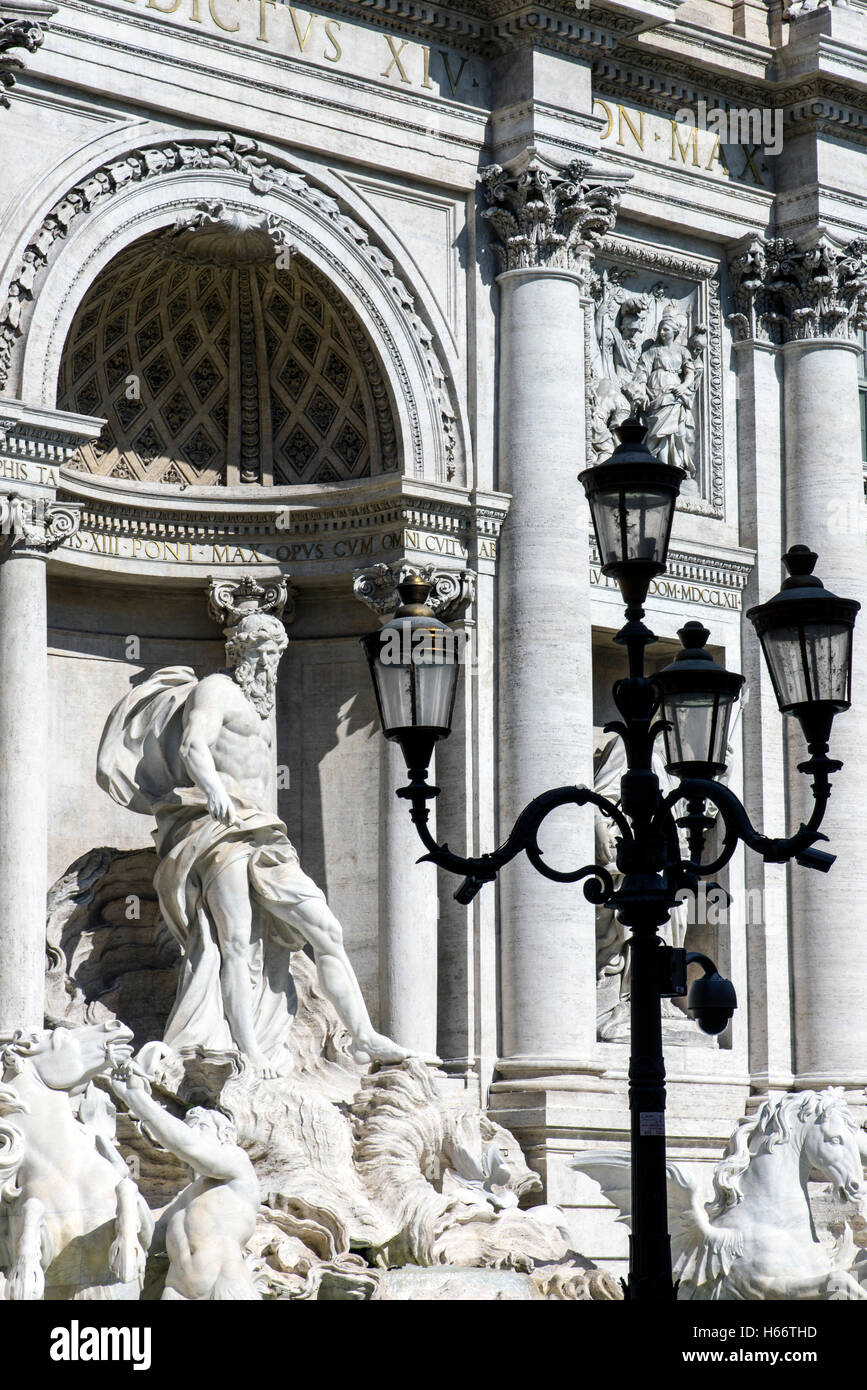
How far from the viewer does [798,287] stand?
25.0 meters

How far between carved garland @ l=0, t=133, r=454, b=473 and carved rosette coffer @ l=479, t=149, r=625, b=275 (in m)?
1.11

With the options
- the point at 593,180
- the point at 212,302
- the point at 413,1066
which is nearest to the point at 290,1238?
the point at 413,1066

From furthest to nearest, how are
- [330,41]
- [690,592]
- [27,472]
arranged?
[690,592] < [330,41] < [27,472]

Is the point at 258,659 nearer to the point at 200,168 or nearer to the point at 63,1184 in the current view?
the point at 200,168

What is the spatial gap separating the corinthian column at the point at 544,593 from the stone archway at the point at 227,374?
51.7 inches

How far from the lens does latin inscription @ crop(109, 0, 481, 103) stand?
68.9 feet

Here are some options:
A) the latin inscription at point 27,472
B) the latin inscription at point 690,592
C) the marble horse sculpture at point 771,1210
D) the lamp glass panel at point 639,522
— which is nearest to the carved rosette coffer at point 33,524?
the latin inscription at point 27,472

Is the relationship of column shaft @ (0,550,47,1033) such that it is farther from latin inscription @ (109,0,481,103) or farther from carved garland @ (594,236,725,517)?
carved garland @ (594,236,725,517)

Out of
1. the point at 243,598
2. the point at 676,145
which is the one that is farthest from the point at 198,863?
the point at 676,145

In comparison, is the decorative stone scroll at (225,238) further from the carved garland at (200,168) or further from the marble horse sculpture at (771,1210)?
the marble horse sculpture at (771,1210)

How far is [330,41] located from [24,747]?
22.4ft
